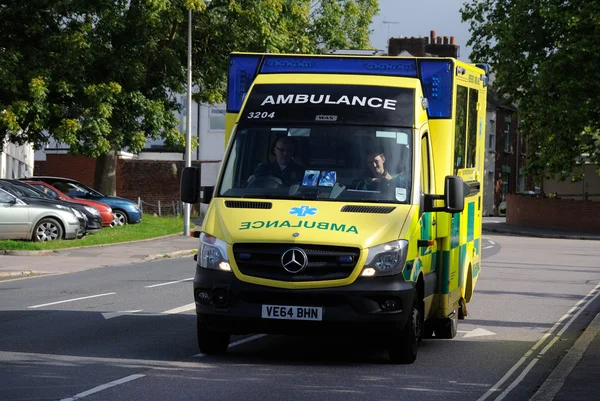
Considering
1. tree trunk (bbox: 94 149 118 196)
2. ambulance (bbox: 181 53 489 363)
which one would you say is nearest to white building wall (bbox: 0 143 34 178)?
tree trunk (bbox: 94 149 118 196)

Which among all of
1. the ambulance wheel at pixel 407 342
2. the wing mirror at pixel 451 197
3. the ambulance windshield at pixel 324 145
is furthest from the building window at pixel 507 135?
the ambulance wheel at pixel 407 342

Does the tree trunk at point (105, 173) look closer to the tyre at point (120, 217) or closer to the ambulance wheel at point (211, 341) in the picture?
the tyre at point (120, 217)

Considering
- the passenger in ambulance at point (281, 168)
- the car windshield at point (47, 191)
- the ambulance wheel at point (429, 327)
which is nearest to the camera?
the passenger in ambulance at point (281, 168)

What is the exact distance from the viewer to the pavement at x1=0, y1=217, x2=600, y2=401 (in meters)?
9.44

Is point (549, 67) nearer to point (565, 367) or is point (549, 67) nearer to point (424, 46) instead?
point (424, 46)

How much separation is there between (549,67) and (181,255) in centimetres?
2181

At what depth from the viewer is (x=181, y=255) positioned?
28.3 metres

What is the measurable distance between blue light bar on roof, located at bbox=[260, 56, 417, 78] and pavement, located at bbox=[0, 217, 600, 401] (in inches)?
124

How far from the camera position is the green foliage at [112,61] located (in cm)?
3553

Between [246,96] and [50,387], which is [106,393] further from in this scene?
[246,96]

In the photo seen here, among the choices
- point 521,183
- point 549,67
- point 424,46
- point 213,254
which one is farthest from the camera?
point 521,183

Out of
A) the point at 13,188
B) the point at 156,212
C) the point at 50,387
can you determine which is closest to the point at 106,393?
the point at 50,387

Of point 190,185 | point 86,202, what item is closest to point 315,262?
point 190,185

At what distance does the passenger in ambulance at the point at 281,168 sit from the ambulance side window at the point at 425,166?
1172mm
